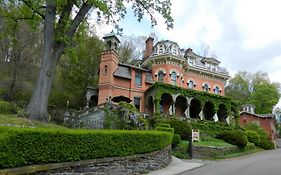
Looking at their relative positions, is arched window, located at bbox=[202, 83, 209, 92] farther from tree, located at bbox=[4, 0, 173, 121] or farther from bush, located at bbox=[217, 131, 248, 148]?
tree, located at bbox=[4, 0, 173, 121]

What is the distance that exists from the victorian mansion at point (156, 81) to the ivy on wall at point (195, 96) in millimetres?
109

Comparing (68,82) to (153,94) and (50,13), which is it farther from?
(50,13)

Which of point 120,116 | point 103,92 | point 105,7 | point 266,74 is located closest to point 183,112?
point 103,92

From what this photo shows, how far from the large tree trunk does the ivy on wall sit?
15829 millimetres

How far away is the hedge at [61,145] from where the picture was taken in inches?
324

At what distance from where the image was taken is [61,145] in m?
9.74

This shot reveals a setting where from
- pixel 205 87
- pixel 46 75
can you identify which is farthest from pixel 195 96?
pixel 46 75

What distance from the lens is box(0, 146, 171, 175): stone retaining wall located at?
9.05 metres

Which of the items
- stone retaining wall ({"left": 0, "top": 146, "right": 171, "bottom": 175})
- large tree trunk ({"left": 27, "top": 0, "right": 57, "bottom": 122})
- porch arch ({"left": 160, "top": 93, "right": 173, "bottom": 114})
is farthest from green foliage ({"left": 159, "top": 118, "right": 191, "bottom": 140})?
large tree trunk ({"left": 27, "top": 0, "right": 57, "bottom": 122})

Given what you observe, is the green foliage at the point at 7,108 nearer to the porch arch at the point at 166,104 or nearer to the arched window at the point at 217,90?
the porch arch at the point at 166,104

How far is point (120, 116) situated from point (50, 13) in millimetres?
7644

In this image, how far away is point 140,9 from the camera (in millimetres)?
18844

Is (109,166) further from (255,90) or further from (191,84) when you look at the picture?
(255,90)

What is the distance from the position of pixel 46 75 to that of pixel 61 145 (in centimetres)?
714
